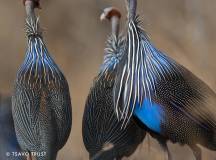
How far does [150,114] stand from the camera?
72.2 inches

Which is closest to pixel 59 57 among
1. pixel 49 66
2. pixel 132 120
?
pixel 49 66

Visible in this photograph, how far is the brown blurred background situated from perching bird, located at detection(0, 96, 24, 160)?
52 millimetres

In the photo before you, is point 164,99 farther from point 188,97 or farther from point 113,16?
point 113,16

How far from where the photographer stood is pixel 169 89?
1864 mm

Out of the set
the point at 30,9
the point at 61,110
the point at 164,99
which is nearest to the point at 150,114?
the point at 164,99

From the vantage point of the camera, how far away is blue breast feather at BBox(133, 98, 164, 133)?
184 centimetres

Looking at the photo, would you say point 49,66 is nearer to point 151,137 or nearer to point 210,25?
point 151,137

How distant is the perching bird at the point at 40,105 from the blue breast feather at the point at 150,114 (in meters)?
0.26

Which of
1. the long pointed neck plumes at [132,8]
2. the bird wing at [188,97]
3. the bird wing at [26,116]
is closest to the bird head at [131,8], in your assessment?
the long pointed neck plumes at [132,8]

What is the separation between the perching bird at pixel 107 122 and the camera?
1897 mm

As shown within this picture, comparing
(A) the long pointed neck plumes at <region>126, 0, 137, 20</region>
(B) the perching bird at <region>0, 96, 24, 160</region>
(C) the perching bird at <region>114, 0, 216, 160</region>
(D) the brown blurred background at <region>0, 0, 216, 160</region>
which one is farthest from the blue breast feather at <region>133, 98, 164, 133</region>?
(B) the perching bird at <region>0, 96, 24, 160</region>

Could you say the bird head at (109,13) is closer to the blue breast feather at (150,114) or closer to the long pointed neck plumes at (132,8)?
the long pointed neck plumes at (132,8)

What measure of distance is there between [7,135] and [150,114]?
19.7 inches

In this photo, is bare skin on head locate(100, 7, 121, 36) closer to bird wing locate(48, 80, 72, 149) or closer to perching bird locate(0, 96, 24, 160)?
bird wing locate(48, 80, 72, 149)
